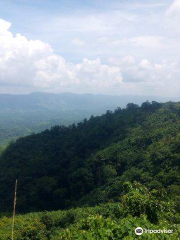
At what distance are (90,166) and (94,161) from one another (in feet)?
2.97

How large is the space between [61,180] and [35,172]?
4801 mm

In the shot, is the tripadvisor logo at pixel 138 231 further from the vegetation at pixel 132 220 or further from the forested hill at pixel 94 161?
the forested hill at pixel 94 161

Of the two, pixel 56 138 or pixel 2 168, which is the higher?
pixel 56 138

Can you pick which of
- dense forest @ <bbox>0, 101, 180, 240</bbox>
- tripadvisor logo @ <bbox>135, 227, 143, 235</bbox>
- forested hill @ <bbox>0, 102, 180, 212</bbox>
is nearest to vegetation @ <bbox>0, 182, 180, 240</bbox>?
tripadvisor logo @ <bbox>135, 227, 143, 235</bbox>

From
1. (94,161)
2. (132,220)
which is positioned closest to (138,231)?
(132,220)

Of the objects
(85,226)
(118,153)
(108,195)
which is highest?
(85,226)

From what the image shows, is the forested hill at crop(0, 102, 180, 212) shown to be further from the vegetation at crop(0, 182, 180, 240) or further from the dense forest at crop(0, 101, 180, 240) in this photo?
the vegetation at crop(0, 182, 180, 240)

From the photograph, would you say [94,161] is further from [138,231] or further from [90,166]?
[138,231]

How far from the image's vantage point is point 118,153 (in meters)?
39.7

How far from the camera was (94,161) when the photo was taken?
40.2 metres

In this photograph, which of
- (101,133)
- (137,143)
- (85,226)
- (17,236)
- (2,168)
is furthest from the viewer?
(101,133)

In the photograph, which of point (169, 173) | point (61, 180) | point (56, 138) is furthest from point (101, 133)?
point (169, 173)

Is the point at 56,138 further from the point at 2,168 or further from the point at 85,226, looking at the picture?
the point at 85,226

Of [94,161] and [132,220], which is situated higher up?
[132,220]
